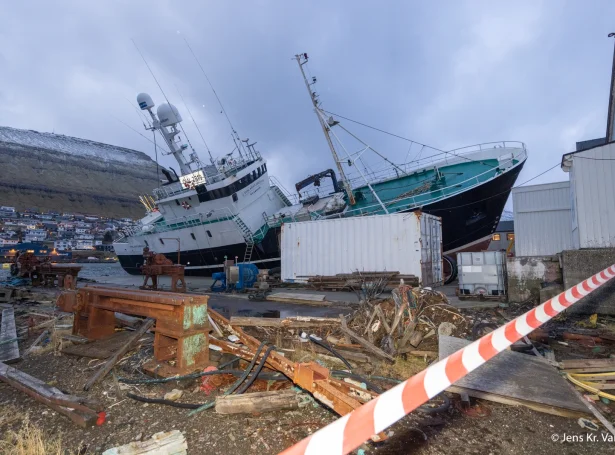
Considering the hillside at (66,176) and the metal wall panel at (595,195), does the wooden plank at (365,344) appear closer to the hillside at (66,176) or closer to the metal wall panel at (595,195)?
the metal wall panel at (595,195)

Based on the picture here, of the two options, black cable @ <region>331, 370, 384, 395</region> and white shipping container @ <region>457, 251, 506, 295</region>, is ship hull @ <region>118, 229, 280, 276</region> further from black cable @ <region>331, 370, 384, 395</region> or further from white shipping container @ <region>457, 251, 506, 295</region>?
black cable @ <region>331, 370, 384, 395</region>

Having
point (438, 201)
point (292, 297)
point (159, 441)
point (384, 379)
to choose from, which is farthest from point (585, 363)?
point (438, 201)

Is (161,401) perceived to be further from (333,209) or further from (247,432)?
(333,209)

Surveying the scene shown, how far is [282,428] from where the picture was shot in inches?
119

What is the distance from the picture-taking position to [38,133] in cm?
13038

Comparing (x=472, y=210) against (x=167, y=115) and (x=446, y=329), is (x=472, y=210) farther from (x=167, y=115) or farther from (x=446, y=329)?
(x=167, y=115)

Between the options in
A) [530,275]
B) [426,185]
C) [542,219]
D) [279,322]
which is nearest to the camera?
[279,322]

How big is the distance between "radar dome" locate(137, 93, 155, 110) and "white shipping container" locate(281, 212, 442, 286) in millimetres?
17017

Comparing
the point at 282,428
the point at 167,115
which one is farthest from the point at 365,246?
the point at 167,115

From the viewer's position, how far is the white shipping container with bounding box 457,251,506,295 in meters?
9.63

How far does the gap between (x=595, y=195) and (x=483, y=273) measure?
11.6ft

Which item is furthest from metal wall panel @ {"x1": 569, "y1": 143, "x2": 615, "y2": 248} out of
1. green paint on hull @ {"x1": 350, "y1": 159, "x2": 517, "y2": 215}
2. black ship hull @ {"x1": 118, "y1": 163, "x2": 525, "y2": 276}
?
green paint on hull @ {"x1": 350, "y1": 159, "x2": 517, "y2": 215}

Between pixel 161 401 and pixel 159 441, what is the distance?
0.94 metres

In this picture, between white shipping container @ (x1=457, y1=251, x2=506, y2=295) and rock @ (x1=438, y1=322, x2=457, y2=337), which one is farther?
white shipping container @ (x1=457, y1=251, x2=506, y2=295)
